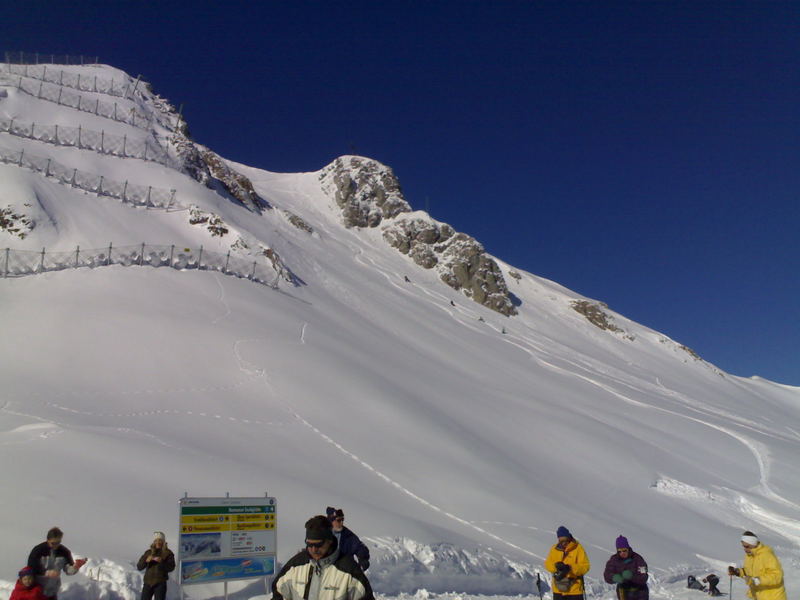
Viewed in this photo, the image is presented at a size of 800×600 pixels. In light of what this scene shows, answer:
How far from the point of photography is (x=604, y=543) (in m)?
14.9

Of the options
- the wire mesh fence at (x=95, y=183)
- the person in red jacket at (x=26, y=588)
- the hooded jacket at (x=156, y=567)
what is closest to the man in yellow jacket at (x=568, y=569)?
the hooded jacket at (x=156, y=567)

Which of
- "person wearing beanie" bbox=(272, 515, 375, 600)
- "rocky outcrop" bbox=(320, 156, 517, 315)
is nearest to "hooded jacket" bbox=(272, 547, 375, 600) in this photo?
"person wearing beanie" bbox=(272, 515, 375, 600)

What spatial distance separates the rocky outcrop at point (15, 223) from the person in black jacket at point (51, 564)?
926 inches

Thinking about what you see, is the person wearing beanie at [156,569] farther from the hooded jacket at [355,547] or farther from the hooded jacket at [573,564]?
the hooded jacket at [573,564]

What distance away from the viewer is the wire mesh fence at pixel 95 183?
31750mm

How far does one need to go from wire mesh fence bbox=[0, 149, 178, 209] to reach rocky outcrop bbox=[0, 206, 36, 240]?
5312 millimetres

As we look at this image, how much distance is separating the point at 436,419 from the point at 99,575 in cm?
1406

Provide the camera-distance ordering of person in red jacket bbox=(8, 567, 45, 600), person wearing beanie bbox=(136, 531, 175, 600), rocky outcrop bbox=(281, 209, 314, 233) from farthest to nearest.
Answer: rocky outcrop bbox=(281, 209, 314, 233) < person wearing beanie bbox=(136, 531, 175, 600) < person in red jacket bbox=(8, 567, 45, 600)

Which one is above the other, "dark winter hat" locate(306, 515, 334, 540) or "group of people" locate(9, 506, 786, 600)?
"dark winter hat" locate(306, 515, 334, 540)

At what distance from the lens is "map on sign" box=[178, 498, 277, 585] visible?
7598mm

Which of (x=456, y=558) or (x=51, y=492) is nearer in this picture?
(x=51, y=492)

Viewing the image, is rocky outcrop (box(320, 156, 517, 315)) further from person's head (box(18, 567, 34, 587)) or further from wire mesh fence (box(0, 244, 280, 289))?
person's head (box(18, 567, 34, 587))

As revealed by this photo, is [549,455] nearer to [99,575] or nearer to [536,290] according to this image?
[99,575]

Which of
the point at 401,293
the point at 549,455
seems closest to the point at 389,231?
the point at 401,293
